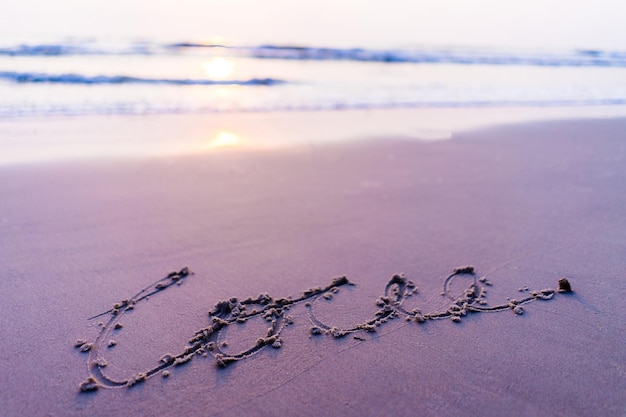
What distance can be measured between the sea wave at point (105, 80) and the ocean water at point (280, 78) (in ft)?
0.07

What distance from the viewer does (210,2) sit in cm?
1664

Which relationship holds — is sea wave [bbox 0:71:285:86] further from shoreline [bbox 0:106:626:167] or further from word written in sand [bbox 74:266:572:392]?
word written in sand [bbox 74:266:572:392]

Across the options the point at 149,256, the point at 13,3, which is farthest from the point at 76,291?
the point at 13,3

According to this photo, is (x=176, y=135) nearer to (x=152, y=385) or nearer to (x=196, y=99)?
(x=196, y=99)

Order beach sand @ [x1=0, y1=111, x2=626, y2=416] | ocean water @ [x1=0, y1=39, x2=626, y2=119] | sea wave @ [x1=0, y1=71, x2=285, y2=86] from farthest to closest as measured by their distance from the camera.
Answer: sea wave @ [x1=0, y1=71, x2=285, y2=86] < ocean water @ [x1=0, y1=39, x2=626, y2=119] < beach sand @ [x1=0, y1=111, x2=626, y2=416]

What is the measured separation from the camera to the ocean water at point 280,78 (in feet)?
27.7

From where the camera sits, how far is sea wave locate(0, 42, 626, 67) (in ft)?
37.9

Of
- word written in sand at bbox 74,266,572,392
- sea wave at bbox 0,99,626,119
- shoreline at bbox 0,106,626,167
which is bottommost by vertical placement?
word written in sand at bbox 74,266,572,392

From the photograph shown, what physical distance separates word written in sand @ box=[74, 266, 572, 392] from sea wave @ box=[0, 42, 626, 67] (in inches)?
404

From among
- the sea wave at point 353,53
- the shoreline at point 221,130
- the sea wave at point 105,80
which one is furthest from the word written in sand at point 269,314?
the sea wave at point 353,53

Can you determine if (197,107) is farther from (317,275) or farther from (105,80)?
(317,275)

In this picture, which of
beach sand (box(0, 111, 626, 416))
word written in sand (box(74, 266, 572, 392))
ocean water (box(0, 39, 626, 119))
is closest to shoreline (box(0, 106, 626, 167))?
beach sand (box(0, 111, 626, 416))

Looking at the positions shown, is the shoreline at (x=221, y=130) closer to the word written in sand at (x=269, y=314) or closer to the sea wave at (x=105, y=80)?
the sea wave at (x=105, y=80)

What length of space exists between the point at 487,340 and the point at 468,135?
4.96 meters
